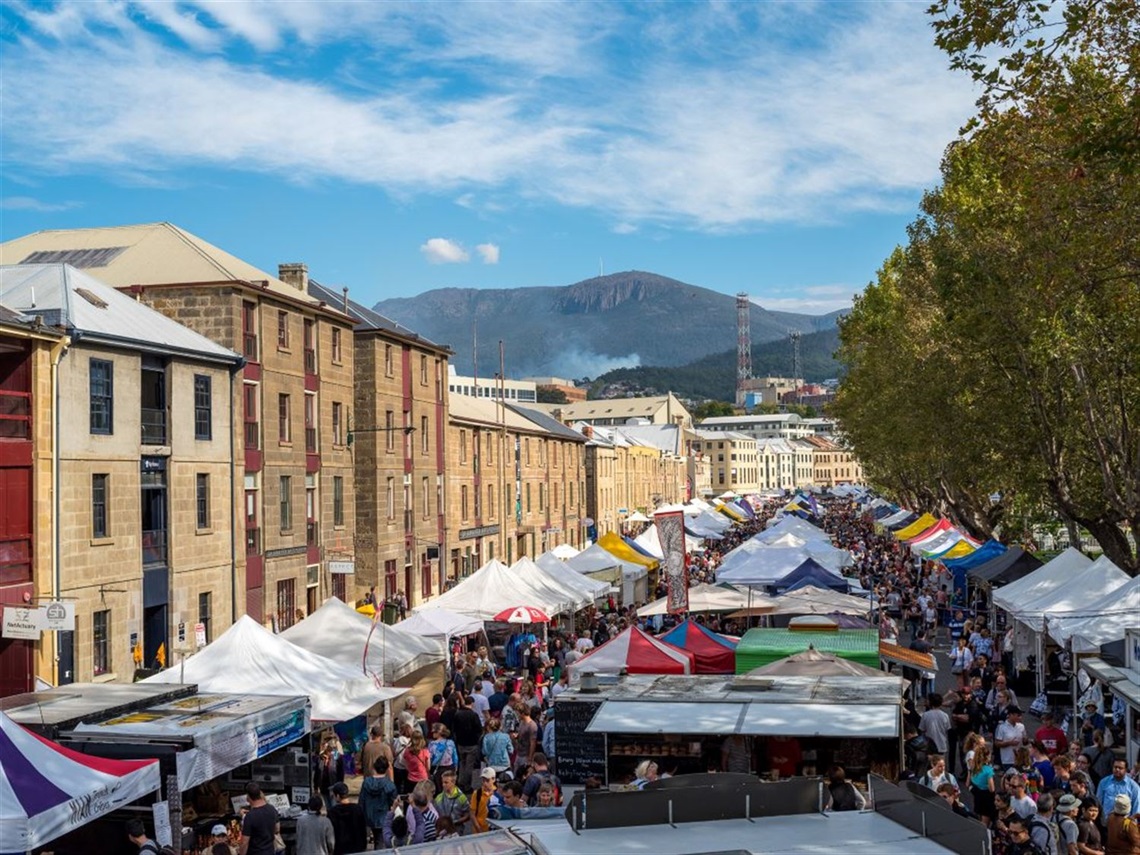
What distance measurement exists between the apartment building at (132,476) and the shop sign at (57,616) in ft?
8.30

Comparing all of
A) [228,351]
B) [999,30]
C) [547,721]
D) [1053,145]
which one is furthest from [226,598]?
[999,30]

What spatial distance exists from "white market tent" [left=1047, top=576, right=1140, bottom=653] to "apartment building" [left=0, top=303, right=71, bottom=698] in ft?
58.2

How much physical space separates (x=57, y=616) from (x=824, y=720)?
44.7 ft

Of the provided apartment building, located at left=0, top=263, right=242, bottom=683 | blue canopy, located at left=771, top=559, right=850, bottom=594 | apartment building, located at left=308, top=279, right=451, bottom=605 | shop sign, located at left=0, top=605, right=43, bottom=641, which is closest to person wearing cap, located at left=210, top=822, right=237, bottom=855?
shop sign, located at left=0, top=605, right=43, bottom=641

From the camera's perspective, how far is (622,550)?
4297 centimetres

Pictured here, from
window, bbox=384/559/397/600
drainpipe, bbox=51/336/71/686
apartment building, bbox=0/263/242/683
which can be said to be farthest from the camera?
window, bbox=384/559/397/600

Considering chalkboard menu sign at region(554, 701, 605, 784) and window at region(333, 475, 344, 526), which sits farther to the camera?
window at region(333, 475, 344, 526)

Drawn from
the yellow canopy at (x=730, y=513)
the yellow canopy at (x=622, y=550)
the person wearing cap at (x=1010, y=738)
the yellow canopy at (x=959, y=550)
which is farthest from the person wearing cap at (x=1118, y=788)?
the yellow canopy at (x=730, y=513)

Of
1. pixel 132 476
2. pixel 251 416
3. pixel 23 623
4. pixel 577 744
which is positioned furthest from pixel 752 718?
pixel 251 416

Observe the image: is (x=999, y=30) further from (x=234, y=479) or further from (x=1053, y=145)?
(x=234, y=479)

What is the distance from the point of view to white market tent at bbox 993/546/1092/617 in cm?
2572

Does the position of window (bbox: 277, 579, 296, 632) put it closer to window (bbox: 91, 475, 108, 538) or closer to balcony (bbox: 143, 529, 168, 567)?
balcony (bbox: 143, 529, 168, 567)

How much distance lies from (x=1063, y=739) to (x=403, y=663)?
34.0ft

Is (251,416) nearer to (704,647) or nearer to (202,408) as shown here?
(202,408)
